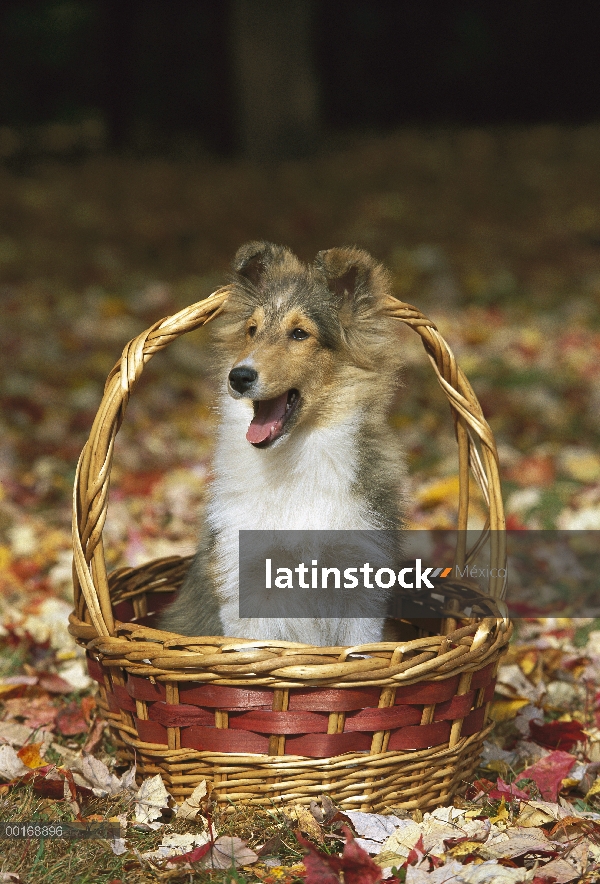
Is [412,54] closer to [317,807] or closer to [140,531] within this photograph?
[140,531]

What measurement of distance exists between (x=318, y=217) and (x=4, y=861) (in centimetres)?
950

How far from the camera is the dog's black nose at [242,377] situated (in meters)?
2.71

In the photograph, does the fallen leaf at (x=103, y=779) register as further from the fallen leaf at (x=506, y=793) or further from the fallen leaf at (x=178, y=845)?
the fallen leaf at (x=506, y=793)

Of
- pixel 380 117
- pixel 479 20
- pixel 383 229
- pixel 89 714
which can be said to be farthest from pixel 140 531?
pixel 479 20

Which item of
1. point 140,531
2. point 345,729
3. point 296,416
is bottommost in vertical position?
point 140,531

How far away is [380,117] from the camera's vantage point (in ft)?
Answer: 63.2

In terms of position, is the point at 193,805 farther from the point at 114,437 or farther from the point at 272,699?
the point at 114,437

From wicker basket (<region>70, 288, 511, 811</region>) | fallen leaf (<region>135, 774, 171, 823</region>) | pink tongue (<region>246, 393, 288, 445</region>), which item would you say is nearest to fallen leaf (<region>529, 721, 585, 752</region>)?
wicker basket (<region>70, 288, 511, 811</region>)

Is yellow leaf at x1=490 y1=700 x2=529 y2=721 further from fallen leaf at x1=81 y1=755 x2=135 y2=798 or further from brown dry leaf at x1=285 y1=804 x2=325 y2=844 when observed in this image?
fallen leaf at x1=81 y1=755 x2=135 y2=798

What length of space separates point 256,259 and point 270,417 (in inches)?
21.8

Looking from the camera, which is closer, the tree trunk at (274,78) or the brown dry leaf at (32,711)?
the brown dry leaf at (32,711)

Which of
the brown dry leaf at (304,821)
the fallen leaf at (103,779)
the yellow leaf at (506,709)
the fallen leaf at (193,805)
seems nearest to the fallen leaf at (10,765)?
the fallen leaf at (103,779)

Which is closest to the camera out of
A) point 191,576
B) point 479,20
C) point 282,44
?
point 191,576

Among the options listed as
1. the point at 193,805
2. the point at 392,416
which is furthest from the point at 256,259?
the point at 392,416
